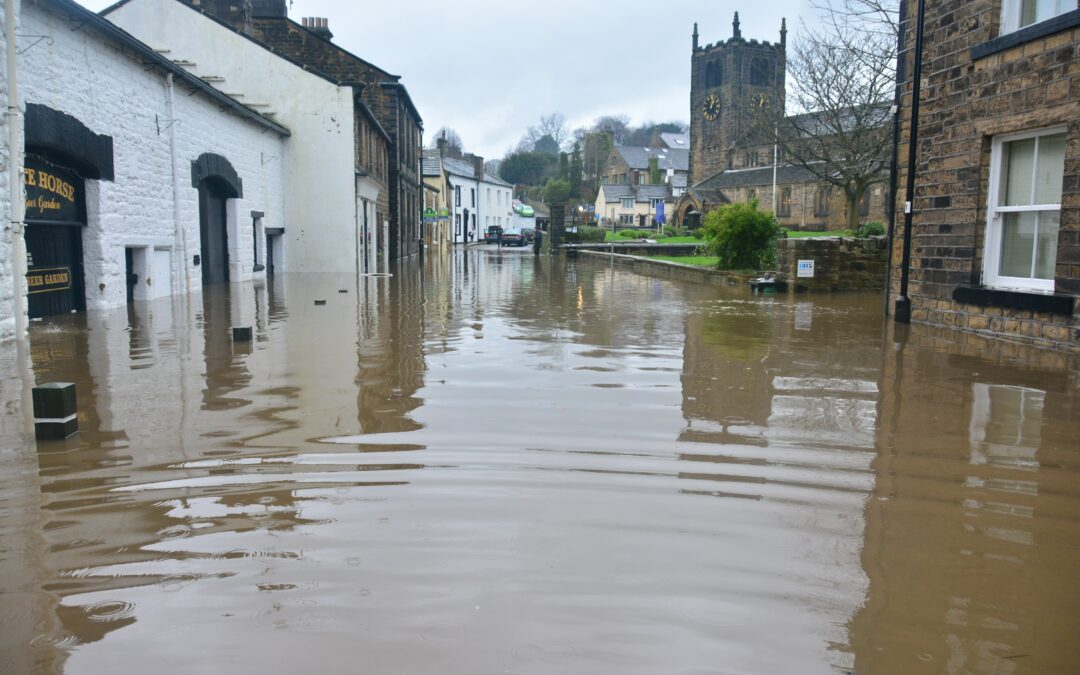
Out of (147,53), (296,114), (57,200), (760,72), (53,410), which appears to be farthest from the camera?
(760,72)

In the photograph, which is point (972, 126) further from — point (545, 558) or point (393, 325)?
point (545, 558)

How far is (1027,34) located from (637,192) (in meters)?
93.5

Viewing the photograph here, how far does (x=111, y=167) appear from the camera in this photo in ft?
46.6

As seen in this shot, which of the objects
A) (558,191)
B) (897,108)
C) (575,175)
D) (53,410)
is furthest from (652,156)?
(53,410)

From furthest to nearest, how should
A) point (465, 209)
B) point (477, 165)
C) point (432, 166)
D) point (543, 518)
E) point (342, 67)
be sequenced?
point (477, 165), point (465, 209), point (432, 166), point (342, 67), point (543, 518)

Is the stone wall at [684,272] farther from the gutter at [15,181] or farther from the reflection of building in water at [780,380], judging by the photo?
the gutter at [15,181]

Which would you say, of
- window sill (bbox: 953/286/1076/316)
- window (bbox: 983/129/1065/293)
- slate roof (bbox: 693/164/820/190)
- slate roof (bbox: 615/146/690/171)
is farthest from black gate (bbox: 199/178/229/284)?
slate roof (bbox: 615/146/690/171)

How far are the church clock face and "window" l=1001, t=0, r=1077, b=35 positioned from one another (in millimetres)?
76626

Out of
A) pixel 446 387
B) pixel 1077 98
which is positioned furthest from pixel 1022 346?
pixel 446 387

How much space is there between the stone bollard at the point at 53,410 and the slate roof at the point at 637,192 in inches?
3830

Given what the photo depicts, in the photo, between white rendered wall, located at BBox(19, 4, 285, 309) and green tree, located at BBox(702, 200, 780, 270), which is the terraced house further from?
green tree, located at BBox(702, 200, 780, 270)

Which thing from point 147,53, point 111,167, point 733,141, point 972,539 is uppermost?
point 733,141

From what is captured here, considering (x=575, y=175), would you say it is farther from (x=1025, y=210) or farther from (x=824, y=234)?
(x=1025, y=210)

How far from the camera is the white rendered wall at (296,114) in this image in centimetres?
2550
